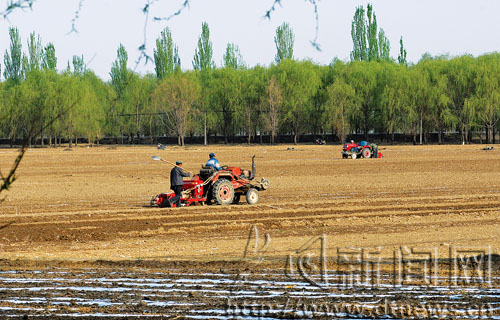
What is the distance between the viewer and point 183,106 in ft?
285

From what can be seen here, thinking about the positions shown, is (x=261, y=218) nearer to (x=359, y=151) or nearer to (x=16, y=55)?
(x=16, y=55)

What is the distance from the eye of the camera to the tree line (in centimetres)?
7894

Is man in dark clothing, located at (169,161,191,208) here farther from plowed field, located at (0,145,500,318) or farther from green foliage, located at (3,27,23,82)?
green foliage, located at (3,27,23,82)

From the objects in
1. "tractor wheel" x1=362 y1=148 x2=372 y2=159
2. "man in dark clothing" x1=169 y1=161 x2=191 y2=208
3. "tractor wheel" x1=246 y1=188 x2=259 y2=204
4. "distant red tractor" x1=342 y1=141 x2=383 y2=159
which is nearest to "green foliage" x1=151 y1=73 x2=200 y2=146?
"distant red tractor" x1=342 y1=141 x2=383 y2=159

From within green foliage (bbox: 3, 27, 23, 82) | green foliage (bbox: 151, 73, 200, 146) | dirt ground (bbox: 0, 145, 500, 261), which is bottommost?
dirt ground (bbox: 0, 145, 500, 261)

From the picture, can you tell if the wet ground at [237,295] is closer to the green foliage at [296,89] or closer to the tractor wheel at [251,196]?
the tractor wheel at [251,196]

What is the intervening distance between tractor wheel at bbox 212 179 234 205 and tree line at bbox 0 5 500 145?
173 ft

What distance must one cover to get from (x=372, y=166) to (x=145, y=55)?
35522 millimetres

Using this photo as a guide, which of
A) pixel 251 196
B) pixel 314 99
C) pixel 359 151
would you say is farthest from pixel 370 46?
pixel 251 196

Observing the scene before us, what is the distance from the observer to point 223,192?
2030 centimetres

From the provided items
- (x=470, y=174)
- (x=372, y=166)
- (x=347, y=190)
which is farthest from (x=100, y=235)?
(x=372, y=166)

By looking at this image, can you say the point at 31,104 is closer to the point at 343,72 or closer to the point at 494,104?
the point at 494,104

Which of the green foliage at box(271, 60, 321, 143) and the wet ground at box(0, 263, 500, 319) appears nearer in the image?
the wet ground at box(0, 263, 500, 319)

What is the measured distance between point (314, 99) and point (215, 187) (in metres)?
71.2
